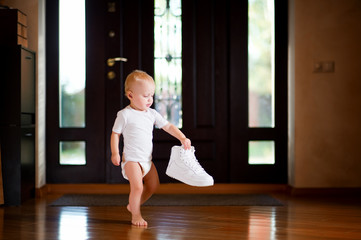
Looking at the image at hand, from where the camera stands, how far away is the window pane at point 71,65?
5062 mm

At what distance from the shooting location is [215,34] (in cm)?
508

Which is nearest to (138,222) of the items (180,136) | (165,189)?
(180,136)

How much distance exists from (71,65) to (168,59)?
860mm

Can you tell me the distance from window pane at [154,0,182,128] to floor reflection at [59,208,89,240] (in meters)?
1.41

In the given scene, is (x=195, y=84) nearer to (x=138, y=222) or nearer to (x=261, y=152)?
(x=261, y=152)

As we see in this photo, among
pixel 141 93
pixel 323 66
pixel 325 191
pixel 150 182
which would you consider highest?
pixel 323 66

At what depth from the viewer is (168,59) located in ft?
16.7

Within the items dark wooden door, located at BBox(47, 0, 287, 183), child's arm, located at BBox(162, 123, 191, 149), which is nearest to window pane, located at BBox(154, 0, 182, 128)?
dark wooden door, located at BBox(47, 0, 287, 183)

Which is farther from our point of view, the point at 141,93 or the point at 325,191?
the point at 325,191

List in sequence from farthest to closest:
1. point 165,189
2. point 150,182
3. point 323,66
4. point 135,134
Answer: point 165,189, point 323,66, point 150,182, point 135,134

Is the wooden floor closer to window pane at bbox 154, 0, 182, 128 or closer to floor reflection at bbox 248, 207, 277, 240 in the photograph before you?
floor reflection at bbox 248, 207, 277, 240

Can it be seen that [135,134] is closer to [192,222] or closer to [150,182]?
[150,182]

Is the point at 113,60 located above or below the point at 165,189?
above

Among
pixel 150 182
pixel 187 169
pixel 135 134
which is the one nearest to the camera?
pixel 187 169
